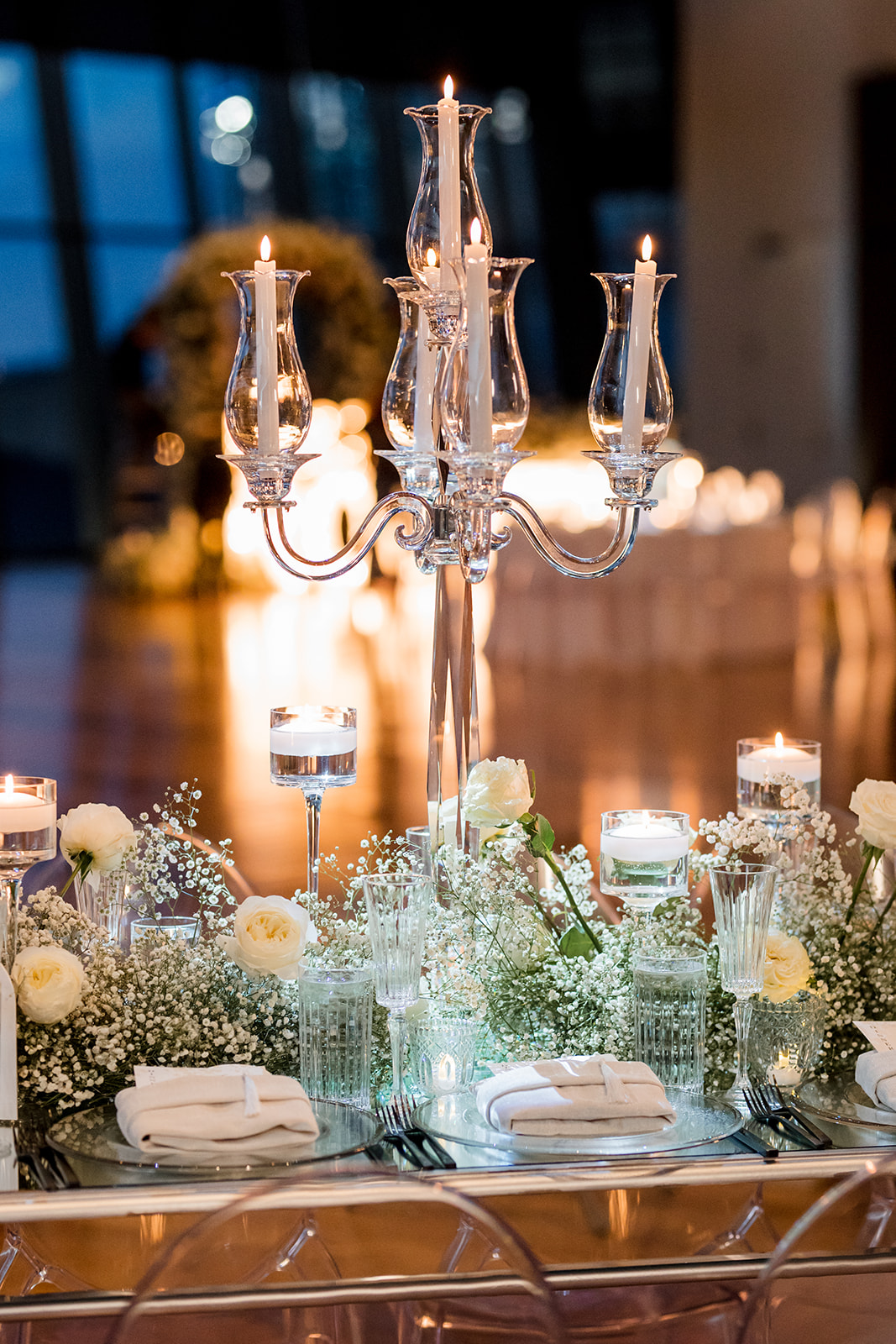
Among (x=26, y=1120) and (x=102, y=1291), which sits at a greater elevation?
(x=26, y=1120)

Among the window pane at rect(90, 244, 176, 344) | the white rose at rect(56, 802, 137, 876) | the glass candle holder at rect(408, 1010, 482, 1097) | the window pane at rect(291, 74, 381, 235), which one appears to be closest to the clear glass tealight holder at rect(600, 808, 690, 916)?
the glass candle holder at rect(408, 1010, 482, 1097)

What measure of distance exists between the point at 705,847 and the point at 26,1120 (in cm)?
290

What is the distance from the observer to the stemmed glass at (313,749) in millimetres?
2062

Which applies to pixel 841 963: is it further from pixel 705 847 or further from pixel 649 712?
pixel 649 712

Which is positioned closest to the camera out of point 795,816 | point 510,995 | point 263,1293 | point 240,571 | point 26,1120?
point 263,1293

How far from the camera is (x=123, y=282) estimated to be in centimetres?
1538

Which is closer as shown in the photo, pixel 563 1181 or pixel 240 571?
pixel 563 1181

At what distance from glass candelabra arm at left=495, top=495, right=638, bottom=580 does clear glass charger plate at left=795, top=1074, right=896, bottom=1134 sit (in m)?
0.64

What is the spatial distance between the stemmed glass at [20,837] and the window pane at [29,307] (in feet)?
45.8

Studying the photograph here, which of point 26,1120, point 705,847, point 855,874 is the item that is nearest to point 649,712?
point 705,847

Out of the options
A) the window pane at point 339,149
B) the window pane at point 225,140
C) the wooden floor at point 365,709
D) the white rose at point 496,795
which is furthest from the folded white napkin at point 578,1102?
the window pane at point 339,149

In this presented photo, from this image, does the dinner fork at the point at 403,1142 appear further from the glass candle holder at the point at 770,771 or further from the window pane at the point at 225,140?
the window pane at the point at 225,140

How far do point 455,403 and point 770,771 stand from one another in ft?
2.60

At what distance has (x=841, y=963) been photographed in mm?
1988
